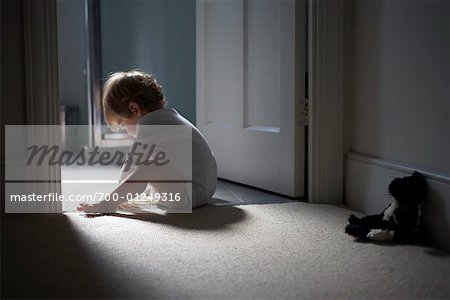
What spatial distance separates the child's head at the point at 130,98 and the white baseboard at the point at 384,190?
671 mm

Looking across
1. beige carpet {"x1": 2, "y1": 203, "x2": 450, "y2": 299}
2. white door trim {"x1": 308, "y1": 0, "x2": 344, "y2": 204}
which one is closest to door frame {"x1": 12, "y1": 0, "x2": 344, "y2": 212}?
white door trim {"x1": 308, "y1": 0, "x2": 344, "y2": 204}

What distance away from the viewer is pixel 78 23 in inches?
127

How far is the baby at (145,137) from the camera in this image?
1.69 meters

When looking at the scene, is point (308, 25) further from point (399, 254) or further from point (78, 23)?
point (78, 23)

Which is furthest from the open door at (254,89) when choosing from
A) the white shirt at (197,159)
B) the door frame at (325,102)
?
the white shirt at (197,159)

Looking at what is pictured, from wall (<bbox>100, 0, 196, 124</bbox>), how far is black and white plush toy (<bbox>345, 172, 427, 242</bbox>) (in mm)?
1793

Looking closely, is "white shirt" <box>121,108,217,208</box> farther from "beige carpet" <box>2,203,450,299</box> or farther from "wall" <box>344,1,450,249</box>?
"wall" <box>344,1,450,249</box>

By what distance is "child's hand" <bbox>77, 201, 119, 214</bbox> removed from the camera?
166 cm

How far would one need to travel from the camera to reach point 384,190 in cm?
158

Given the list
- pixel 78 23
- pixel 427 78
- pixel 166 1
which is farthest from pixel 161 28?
pixel 427 78

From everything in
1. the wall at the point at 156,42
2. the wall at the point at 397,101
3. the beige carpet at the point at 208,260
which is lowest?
the beige carpet at the point at 208,260

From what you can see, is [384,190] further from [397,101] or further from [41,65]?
[41,65]

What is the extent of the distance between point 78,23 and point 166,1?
0.52 metres

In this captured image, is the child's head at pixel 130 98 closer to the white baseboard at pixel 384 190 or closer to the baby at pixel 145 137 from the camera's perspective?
the baby at pixel 145 137
